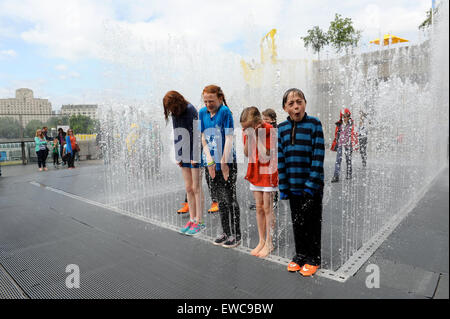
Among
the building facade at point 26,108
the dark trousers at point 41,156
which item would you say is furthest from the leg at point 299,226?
the building facade at point 26,108

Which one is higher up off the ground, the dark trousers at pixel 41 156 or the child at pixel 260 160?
the child at pixel 260 160

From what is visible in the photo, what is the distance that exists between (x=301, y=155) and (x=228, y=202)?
44.7 inches

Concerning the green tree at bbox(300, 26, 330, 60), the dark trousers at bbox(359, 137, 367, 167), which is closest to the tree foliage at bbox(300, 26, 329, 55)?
the green tree at bbox(300, 26, 330, 60)

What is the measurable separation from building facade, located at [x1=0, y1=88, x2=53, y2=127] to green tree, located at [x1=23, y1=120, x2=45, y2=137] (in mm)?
146

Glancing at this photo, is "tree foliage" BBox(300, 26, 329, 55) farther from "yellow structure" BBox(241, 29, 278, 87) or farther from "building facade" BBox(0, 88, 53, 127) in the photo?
"building facade" BBox(0, 88, 53, 127)

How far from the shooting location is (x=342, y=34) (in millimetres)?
25266

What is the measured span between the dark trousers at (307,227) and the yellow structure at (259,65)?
13.9 meters

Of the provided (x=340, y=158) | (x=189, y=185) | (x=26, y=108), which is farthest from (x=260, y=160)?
(x=26, y=108)

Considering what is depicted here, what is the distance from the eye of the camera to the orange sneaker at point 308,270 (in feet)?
9.09

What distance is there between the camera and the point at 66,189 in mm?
7375
